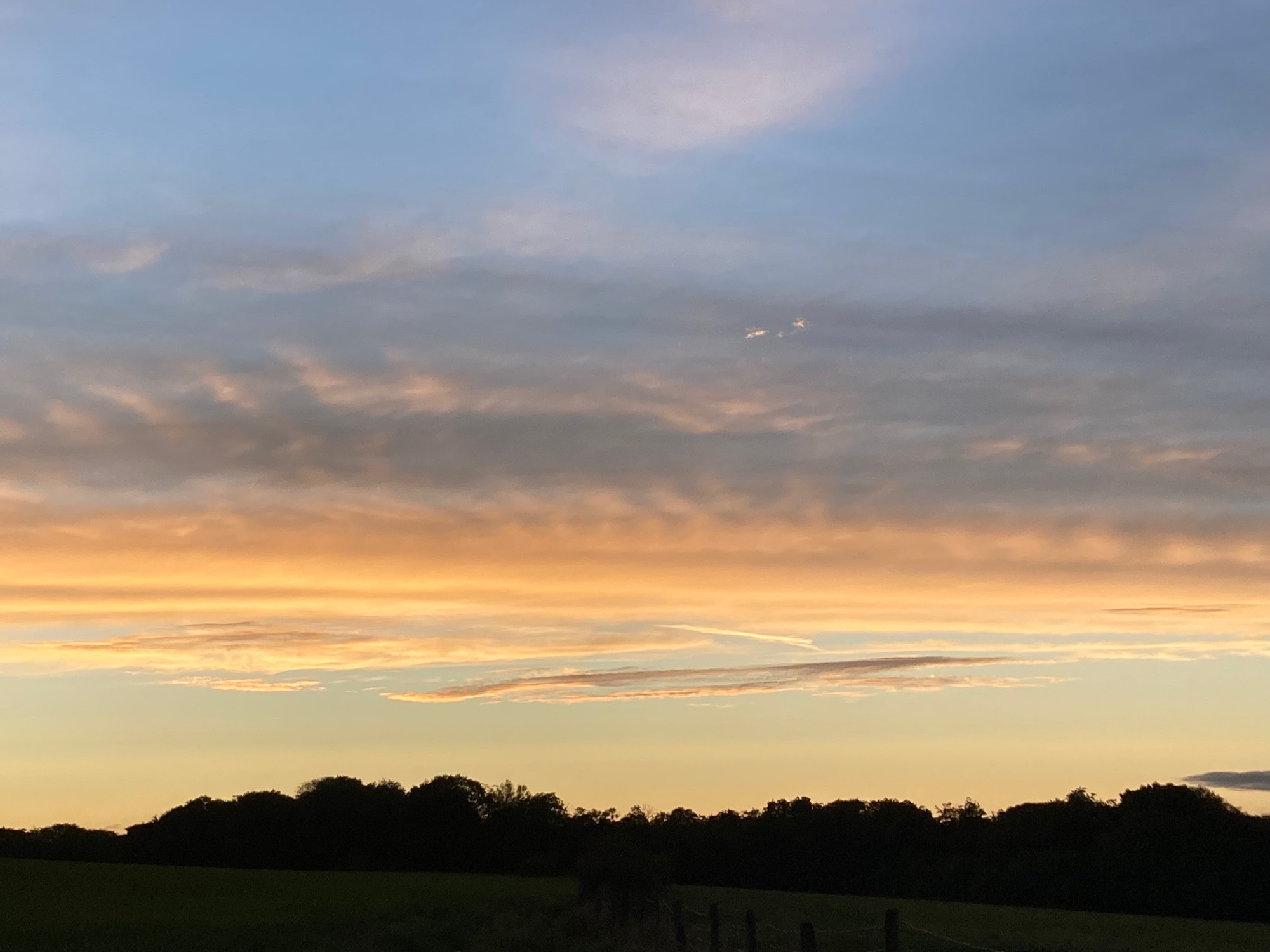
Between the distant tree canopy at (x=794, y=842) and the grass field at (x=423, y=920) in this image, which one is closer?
the grass field at (x=423, y=920)

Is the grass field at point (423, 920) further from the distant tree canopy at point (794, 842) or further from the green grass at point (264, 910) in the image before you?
the distant tree canopy at point (794, 842)

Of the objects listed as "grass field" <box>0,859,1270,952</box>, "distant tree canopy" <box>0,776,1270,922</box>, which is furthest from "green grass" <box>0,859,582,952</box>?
"distant tree canopy" <box>0,776,1270,922</box>

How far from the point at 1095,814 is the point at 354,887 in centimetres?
5439

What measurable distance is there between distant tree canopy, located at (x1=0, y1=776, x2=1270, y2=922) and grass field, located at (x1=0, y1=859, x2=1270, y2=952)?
16614 millimetres

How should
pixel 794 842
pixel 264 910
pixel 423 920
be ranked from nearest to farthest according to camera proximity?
pixel 423 920 < pixel 264 910 < pixel 794 842

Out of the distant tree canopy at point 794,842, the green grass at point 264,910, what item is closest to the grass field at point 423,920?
the green grass at point 264,910

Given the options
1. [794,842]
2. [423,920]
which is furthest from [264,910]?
[794,842]

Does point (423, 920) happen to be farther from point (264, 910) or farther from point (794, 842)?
point (794, 842)

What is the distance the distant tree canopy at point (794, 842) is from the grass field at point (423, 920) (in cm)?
1661

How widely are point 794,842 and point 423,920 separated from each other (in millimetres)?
56351

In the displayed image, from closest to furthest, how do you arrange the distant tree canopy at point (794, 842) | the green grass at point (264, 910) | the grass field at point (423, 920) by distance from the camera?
the grass field at point (423, 920)
the green grass at point (264, 910)
the distant tree canopy at point (794, 842)

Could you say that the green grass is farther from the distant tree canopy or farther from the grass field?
the distant tree canopy

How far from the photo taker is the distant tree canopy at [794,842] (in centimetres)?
8200

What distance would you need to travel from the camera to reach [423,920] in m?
49.0
